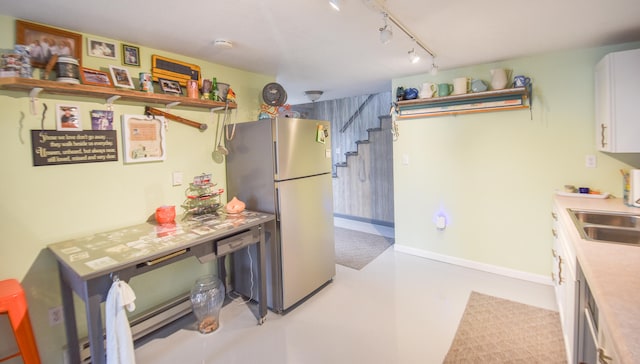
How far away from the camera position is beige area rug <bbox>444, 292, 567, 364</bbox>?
1965mm

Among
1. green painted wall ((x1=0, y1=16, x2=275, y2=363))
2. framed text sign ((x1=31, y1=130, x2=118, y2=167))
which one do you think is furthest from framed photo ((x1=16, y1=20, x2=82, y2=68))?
framed text sign ((x1=31, y1=130, x2=118, y2=167))

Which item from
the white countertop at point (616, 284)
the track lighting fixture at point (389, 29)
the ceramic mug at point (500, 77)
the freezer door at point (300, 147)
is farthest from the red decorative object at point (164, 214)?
the ceramic mug at point (500, 77)

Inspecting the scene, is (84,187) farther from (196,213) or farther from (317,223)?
(317,223)

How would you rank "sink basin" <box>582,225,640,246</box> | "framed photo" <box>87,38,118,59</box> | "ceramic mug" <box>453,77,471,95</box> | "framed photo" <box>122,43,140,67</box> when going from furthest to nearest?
"ceramic mug" <box>453,77,471,95</box> < "framed photo" <box>122,43,140,67</box> < "framed photo" <box>87,38,118,59</box> < "sink basin" <box>582,225,640,246</box>

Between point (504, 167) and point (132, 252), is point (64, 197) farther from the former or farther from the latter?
point (504, 167)

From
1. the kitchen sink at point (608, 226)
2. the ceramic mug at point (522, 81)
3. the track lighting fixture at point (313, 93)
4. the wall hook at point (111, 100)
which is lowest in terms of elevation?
the kitchen sink at point (608, 226)

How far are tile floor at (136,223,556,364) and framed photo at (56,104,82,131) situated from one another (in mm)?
1598

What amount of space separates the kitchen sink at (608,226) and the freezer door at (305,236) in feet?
6.22

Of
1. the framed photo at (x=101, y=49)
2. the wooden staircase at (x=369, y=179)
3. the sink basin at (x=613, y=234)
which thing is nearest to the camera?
the sink basin at (x=613, y=234)

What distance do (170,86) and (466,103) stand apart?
2.84 metres

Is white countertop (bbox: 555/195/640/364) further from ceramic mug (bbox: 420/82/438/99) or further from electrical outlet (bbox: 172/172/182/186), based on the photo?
electrical outlet (bbox: 172/172/182/186)

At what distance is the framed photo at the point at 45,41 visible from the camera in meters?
1.79

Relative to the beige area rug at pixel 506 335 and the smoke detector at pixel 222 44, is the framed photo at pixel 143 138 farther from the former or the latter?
the beige area rug at pixel 506 335

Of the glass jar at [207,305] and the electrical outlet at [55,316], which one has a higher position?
the electrical outlet at [55,316]
